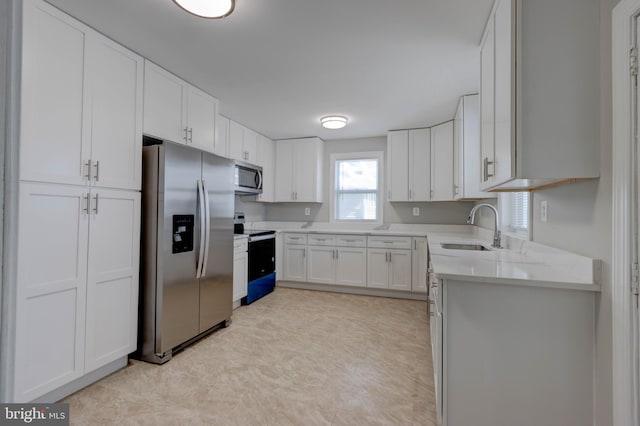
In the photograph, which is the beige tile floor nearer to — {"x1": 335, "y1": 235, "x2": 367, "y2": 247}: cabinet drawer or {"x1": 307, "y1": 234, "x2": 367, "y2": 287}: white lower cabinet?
{"x1": 307, "y1": 234, "x2": 367, "y2": 287}: white lower cabinet

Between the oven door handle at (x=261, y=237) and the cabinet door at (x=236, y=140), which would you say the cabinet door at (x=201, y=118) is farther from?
the oven door handle at (x=261, y=237)

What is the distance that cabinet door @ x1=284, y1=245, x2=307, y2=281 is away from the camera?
14.8 ft

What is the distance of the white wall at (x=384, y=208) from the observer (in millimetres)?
4340

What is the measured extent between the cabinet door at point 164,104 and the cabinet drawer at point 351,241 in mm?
2410

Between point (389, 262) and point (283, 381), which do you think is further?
point (389, 262)

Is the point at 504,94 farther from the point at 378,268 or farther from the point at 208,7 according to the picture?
the point at 378,268

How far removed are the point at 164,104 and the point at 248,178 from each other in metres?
1.61

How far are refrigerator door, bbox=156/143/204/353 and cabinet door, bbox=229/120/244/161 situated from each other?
1.25 meters

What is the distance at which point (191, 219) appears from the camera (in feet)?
8.38

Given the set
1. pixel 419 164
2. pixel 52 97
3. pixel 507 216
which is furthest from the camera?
pixel 419 164

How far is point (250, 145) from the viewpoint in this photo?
425cm

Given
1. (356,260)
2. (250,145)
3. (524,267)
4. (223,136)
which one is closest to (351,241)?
(356,260)

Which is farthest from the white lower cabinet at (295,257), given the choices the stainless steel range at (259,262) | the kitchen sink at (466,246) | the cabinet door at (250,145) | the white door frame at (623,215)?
the white door frame at (623,215)

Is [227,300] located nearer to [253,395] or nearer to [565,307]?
[253,395]
